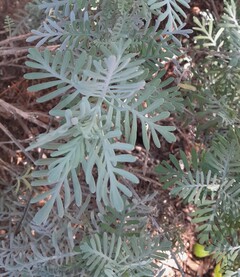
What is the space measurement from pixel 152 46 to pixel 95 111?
268 mm

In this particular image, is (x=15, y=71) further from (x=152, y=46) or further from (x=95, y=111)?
(x=95, y=111)

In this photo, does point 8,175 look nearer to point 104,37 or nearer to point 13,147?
point 13,147

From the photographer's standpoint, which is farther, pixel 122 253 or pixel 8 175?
A: pixel 8 175

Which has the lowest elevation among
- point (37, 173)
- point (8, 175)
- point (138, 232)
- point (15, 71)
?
point (8, 175)

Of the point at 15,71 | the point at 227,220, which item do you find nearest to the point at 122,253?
the point at 227,220

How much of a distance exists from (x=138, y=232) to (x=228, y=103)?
0.42 metres

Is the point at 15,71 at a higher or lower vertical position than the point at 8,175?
higher

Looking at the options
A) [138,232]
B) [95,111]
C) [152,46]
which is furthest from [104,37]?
[138,232]

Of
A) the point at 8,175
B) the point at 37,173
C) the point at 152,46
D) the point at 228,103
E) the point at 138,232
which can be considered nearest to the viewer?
the point at 37,173

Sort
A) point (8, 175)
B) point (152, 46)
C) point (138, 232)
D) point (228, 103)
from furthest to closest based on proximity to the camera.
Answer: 1. point (8, 175)
2. point (228, 103)
3. point (138, 232)
4. point (152, 46)

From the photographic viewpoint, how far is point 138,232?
40.1 inches

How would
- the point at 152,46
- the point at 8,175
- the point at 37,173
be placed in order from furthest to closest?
the point at 8,175, the point at 152,46, the point at 37,173

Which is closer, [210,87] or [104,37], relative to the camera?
[104,37]

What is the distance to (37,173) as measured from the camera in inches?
26.6
